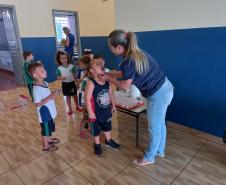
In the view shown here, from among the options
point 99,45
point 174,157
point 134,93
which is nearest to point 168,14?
point 134,93

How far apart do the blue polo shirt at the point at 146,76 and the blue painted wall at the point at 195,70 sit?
2.30ft

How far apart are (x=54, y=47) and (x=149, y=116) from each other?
4355 mm

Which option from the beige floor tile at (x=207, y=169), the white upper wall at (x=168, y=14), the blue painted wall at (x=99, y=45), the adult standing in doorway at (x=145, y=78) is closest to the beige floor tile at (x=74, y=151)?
the adult standing in doorway at (x=145, y=78)

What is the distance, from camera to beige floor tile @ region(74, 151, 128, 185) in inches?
66.4

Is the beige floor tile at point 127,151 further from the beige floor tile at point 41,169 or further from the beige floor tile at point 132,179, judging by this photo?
the beige floor tile at point 41,169

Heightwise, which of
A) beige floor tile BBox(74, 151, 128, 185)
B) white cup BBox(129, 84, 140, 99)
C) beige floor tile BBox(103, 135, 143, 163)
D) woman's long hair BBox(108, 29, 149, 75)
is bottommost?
beige floor tile BBox(74, 151, 128, 185)

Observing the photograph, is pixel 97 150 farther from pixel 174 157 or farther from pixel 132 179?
pixel 174 157

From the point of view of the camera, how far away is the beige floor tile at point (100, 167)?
1687 mm

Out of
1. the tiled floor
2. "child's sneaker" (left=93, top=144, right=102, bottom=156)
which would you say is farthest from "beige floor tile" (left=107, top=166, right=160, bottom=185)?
"child's sneaker" (left=93, top=144, right=102, bottom=156)

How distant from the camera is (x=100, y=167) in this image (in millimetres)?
1815

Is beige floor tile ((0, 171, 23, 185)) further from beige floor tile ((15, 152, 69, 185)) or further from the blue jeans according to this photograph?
the blue jeans

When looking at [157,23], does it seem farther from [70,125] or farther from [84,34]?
[84,34]

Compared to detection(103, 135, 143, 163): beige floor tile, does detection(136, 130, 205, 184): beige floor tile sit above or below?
above

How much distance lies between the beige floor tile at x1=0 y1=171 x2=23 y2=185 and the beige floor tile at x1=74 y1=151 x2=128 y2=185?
52 centimetres
